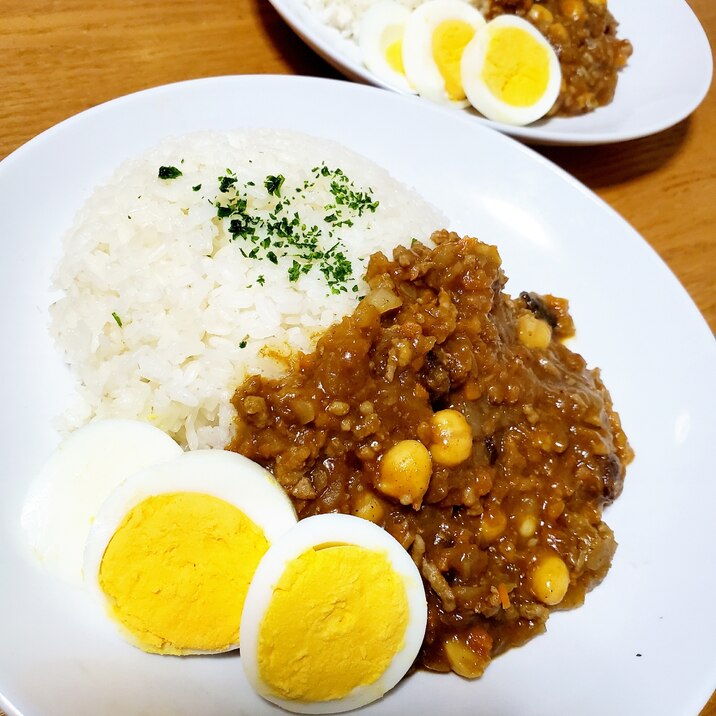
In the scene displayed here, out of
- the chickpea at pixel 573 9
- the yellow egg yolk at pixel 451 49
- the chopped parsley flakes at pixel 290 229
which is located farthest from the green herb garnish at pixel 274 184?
the chickpea at pixel 573 9

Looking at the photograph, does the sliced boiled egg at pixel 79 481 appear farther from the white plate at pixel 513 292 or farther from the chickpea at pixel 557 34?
the chickpea at pixel 557 34

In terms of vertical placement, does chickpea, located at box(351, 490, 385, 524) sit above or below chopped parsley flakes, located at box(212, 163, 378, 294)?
below

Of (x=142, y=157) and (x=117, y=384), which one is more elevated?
(x=142, y=157)

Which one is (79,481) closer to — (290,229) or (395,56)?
(290,229)

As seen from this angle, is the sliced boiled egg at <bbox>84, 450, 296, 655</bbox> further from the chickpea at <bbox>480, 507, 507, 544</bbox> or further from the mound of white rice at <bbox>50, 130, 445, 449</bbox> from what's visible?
the chickpea at <bbox>480, 507, 507, 544</bbox>

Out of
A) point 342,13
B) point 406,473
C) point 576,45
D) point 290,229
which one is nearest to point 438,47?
point 342,13

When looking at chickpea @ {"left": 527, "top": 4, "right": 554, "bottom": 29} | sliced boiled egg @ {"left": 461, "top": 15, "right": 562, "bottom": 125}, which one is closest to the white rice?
sliced boiled egg @ {"left": 461, "top": 15, "right": 562, "bottom": 125}

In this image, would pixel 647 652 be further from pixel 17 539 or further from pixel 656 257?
pixel 17 539

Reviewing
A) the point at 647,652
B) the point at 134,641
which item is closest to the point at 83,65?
the point at 134,641
